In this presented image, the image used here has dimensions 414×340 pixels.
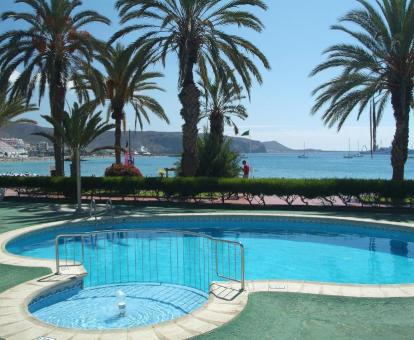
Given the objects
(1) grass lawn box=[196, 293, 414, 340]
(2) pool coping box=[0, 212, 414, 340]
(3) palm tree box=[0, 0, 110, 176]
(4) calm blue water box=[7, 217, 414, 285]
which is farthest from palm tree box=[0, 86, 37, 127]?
(1) grass lawn box=[196, 293, 414, 340]

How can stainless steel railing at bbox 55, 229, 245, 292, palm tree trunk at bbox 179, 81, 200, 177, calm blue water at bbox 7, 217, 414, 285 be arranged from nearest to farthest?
1. stainless steel railing at bbox 55, 229, 245, 292
2. calm blue water at bbox 7, 217, 414, 285
3. palm tree trunk at bbox 179, 81, 200, 177

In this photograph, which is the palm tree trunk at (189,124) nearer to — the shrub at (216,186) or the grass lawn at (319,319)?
the shrub at (216,186)

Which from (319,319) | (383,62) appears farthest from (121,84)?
(319,319)

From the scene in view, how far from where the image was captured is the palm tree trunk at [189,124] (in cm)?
2228

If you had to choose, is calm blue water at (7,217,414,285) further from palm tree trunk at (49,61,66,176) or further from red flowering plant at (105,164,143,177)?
palm tree trunk at (49,61,66,176)

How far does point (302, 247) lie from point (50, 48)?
17.3 meters

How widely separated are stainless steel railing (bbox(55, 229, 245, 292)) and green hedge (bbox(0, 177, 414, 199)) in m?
6.21

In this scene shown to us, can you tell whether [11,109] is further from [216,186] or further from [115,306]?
[115,306]

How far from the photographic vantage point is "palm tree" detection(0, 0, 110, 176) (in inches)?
914

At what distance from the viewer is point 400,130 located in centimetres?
2092

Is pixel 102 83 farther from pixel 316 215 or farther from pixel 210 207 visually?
pixel 316 215

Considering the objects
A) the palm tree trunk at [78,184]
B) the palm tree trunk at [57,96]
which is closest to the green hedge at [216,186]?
the palm tree trunk at [57,96]

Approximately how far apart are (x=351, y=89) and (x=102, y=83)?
12694 millimetres

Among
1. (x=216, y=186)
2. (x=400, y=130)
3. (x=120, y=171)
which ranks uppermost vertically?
(x=400, y=130)
